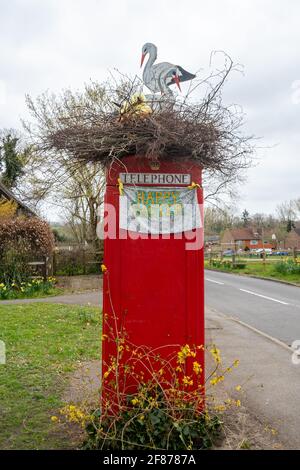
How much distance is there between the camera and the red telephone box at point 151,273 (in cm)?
408

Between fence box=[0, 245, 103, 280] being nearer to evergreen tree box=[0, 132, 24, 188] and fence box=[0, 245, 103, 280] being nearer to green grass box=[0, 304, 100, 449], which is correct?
green grass box=[0, 304, 100, 449]

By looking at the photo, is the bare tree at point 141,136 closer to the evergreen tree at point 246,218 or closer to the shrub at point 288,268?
the shrub at point 288,268

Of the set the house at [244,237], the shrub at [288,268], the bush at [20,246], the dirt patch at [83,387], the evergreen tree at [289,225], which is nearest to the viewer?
the dirt patch at [83,387]

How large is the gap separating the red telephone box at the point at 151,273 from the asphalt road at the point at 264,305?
5128 millimetres

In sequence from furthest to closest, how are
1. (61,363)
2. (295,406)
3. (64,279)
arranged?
1. (64,279)
2. (61,363)
3. (295,406)

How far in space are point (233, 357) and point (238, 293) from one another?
34.8ft

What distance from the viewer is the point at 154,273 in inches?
162

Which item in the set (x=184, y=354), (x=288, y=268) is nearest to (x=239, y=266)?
(x=288, y=268)

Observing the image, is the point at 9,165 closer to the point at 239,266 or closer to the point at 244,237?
the point at 239,266

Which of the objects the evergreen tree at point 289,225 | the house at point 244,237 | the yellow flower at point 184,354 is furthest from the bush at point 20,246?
the house at point 244,237

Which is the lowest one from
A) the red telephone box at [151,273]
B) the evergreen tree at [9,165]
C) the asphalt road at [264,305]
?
the asphalt road at [264,305]

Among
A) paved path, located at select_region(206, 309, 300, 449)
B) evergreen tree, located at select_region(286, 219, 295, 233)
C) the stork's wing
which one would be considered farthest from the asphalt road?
evergreen tree, located at select_region(286, 219, 295, 233)
